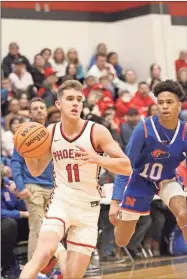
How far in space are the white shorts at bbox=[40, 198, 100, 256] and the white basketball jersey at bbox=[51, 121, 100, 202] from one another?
8 cm

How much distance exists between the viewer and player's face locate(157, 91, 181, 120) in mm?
7000

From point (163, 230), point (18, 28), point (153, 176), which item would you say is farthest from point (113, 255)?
point (18, 28)

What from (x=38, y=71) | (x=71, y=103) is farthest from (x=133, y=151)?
(x=38, y=71)

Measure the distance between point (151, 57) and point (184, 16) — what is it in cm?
128

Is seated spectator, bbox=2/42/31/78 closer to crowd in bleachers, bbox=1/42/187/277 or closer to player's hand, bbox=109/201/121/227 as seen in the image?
crowd in bleachers, bbox=1/42/187/277

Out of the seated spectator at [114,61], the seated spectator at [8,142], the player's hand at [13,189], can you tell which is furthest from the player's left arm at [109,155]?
the seated spectator at [114,61]

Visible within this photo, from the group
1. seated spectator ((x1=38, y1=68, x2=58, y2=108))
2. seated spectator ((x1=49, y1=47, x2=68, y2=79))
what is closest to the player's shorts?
seated spectator ((x1=38, y1=68, x2=58, y2=108))

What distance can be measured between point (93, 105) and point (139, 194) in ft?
21.3

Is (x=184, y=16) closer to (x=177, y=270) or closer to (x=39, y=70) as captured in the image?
(x=39, y=70)

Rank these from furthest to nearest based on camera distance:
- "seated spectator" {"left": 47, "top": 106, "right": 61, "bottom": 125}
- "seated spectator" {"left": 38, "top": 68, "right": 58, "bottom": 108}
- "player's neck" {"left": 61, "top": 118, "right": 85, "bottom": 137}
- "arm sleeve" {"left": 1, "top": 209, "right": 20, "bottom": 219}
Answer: "seated spectator" {"left": 38, "top": 68, "right": 58, "bottom": 108}, "seated spectator" {"left": 47, "top": 106, "right": 61, "bottom": 125}, "arm sleeve" {"left": 1, "top": 209, "right": 20, "bottom": 219}, "player's neck" {"left": 61, "top": 118, "right": 85, "bottom": 137}

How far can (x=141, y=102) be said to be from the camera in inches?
572

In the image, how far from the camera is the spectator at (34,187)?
8562 mm

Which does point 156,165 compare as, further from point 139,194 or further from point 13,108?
point 13,108

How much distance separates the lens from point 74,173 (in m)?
6.04
